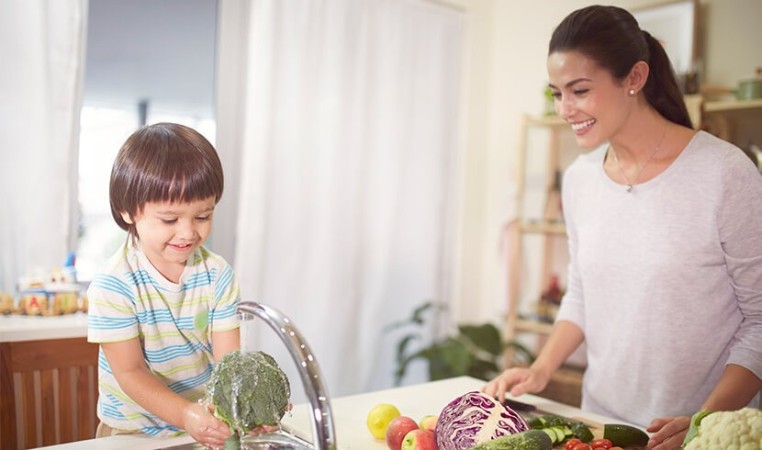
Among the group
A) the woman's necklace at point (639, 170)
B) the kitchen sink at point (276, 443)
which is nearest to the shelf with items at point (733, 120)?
the woman's necklace at point (639, 170)

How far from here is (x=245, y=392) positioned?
2.65 feet

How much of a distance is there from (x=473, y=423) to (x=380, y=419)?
0.75 ft

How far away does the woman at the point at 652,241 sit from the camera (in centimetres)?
117

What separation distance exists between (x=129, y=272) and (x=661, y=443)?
0.89 metres

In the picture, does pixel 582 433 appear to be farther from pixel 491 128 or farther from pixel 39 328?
pixel 491 128

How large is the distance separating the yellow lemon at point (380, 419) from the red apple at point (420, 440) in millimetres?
109

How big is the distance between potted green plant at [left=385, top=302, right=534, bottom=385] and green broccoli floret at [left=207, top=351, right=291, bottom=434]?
230cm

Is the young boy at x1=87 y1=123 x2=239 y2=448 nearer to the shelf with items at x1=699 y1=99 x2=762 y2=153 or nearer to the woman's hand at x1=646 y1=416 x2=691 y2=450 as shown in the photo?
the woman's hand at x1=646 y1=416 x2=691 y2=450

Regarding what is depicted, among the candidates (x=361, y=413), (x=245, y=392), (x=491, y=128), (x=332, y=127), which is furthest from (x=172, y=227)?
(x=491, y=128)

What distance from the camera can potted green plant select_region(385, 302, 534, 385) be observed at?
310cm

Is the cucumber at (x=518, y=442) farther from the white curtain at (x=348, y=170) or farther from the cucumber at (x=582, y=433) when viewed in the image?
the white curtain at (x=348, y=170)

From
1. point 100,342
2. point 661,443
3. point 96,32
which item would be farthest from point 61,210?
point 661,443

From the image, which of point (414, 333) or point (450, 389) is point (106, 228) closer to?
point (450, 389)

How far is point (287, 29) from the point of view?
2.79m
